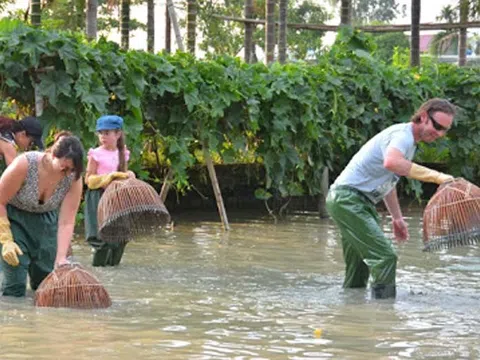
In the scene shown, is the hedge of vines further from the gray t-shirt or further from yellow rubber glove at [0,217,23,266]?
yellow rubber glove at [0,217,23,266]

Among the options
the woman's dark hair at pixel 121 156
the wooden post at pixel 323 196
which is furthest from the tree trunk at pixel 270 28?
the woman's dark hair at pixel 121 156

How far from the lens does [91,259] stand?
1212 cm

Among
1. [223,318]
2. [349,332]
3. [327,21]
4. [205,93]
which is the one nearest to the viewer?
[349,332]

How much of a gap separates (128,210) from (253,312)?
175cm

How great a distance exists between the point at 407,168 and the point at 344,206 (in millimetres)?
810

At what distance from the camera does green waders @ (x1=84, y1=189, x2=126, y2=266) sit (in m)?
11.0

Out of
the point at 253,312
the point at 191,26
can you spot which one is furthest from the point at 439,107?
the point at 191,26

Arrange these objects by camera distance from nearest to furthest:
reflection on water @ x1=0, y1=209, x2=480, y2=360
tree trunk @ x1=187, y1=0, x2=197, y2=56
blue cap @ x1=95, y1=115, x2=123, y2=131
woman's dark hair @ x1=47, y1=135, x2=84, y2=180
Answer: reflection on water @ x1=0, y1=209, x2=480, y2=360 → woman's dark hair @ x1=47, y1=135, x2=84, y2=180 → blue cap @ x1=95, y1=115, x2=123, y2=131 → tree trunk @ x1=187, y1=0, x2=197, y2=56

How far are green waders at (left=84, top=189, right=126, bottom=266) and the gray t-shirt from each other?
2.66 m

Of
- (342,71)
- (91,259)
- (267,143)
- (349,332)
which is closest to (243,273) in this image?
(91,259)

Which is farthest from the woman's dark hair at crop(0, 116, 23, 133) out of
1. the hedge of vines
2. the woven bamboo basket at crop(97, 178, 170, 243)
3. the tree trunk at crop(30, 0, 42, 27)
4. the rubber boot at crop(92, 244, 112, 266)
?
the tree trunk at crop(30, 0, 42, 27)

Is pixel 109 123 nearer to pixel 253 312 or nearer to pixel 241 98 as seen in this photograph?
pixel 253 312

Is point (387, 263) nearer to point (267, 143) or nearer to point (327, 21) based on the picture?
point (267, 143)

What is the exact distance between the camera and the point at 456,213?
9.09 m
